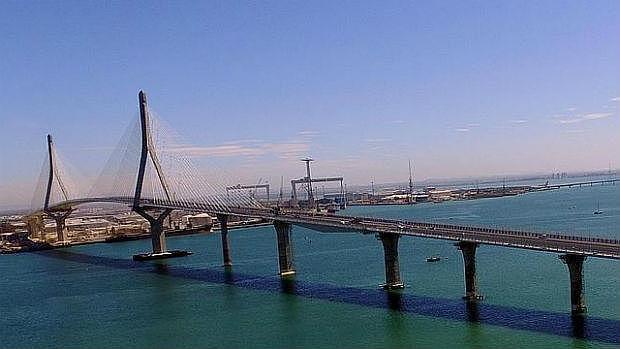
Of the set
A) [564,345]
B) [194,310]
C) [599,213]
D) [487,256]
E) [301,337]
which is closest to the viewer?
[564,345]

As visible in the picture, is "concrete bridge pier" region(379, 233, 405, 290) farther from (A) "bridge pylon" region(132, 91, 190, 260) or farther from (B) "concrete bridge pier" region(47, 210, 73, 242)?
(B) "concrete bridge pier" region(47, 210, 73, 242)

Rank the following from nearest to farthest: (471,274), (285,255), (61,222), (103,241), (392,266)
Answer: (471,274), (392,266), (285,255), (103,241), (61,222)

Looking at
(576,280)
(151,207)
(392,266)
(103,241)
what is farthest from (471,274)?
(103,241)

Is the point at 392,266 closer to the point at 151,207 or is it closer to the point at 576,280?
the point at 576,280

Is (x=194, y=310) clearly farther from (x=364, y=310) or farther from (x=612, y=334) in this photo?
(x=612, y=334)

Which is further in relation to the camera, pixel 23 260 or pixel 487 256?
pixel 23 260

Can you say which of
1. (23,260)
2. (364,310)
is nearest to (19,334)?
(364,310)

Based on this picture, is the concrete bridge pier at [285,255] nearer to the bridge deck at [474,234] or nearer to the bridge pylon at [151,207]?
the bridge deck at [474,234]
